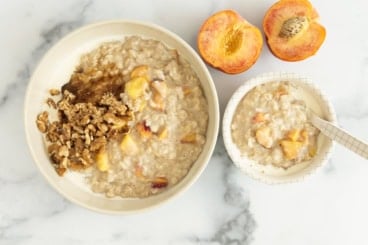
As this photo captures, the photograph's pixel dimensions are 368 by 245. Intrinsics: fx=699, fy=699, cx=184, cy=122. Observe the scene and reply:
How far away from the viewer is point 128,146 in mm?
1433

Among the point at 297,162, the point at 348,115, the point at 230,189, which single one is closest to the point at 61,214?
the point at 230,189

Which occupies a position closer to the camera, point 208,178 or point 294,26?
point 294,26

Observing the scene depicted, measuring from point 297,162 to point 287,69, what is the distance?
211mm

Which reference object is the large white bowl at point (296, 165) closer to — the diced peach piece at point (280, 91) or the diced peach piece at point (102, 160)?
the diced peach piece at point (280, 91)

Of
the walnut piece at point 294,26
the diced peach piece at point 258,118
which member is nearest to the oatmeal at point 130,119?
the diced peach piece at point 258,118

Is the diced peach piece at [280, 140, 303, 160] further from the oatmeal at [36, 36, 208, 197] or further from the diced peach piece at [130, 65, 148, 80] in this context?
the diced peach piece at [130, 65, 148, 80]

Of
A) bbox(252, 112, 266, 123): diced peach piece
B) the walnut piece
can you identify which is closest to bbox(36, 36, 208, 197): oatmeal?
bbox(252, 112, 266, 123): diced peach piece

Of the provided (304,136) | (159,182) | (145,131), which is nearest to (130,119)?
(145,131)

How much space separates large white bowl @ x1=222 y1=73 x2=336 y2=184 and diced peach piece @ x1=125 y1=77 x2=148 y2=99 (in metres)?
0.18

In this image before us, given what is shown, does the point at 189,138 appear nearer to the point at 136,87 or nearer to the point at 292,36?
the point at 136,87

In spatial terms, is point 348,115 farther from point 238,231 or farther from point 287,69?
point 238,231

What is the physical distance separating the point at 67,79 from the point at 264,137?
435 millimetres

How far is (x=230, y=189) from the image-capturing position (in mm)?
1536

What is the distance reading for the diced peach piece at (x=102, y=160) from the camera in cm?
144
